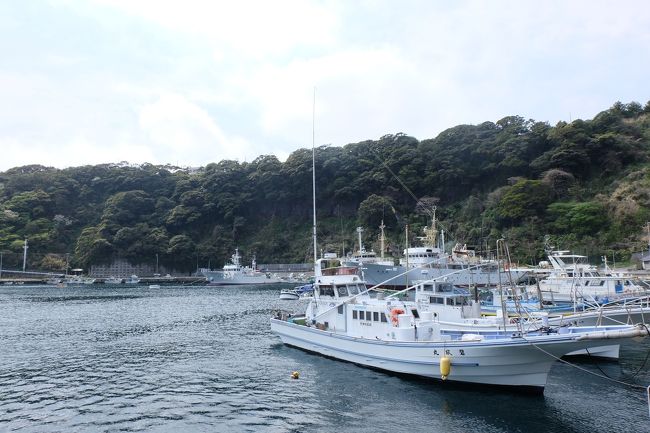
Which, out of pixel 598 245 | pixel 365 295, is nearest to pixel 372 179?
pixel 598 245

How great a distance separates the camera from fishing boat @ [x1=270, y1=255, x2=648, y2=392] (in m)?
18.1

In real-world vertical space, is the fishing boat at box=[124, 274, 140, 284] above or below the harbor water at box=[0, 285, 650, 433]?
above

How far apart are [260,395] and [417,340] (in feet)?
26.6

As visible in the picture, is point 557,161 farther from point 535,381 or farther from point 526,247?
point 535,381

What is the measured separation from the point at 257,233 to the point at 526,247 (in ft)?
260

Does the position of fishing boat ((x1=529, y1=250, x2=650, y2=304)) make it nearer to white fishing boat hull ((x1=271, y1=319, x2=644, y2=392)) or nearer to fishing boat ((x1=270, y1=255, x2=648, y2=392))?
fishing boat ((x1=270, y1=255, x2=648, y2=392))

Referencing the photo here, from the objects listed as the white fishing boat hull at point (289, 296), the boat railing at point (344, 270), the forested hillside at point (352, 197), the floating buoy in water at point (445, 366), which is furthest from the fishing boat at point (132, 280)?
the floating buoy in water at point (445, 366)

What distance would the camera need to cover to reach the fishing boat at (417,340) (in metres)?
18.1

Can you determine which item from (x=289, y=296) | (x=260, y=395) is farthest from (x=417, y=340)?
(x=289, y=296)

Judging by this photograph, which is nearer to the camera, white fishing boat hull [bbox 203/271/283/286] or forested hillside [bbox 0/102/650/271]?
forested hillside [bbox 0/102/650/271]

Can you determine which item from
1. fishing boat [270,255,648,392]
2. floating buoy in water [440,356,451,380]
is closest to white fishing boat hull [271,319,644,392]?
fishing boat [270,255,648,392]

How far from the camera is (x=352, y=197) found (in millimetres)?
121625

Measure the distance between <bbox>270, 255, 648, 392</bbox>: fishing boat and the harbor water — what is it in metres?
0.74

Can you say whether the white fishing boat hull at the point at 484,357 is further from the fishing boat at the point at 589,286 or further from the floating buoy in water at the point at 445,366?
the fishing boat at the point at 589,286
